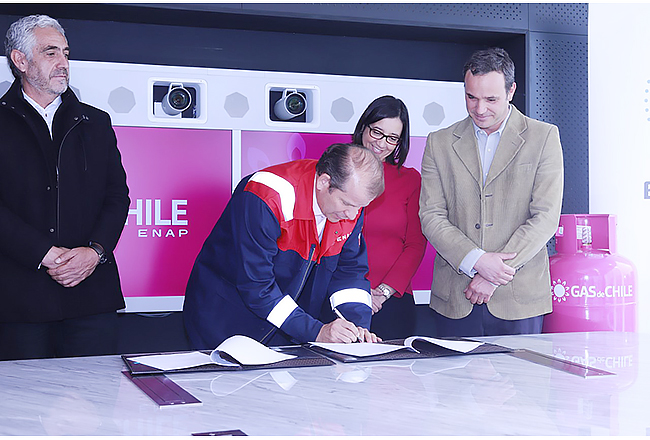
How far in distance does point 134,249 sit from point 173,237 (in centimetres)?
17

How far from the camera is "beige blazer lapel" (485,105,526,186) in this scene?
252 centimetres

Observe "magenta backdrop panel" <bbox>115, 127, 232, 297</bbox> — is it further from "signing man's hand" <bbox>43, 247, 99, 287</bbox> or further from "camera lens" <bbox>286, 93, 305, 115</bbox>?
"signing man's hand" <bbox>43, 247, 99, 287</bbox>

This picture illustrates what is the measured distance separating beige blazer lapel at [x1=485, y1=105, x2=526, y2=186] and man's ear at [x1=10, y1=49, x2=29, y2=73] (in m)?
1.63

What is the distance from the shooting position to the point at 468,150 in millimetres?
2576

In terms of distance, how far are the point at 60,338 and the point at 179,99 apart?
4.02 feet

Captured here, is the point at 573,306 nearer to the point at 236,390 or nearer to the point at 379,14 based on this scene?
the point at 379,14

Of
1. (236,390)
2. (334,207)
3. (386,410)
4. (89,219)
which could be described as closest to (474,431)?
(386,410)

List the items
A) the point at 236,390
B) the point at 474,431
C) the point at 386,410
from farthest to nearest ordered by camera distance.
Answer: the point at 236,390 < the point at 386,410 < the point at 474,431

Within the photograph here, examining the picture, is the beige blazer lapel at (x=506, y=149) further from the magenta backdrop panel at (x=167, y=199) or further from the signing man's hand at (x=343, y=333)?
the magenta backdrop panel at (x=167, y=199)

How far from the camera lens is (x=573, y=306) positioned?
9.47 feet

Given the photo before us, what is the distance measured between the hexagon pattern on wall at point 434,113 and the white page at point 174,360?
2121 mm

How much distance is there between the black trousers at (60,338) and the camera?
231 cm

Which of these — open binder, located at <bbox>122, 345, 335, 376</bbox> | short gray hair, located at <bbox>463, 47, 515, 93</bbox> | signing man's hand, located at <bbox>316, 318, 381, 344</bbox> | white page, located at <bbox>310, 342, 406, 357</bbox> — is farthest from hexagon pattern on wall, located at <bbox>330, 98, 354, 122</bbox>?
open binder, located at <bbox>122, 345, 335, 376</bbox>

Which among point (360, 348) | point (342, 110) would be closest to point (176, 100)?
point (342, 110)
